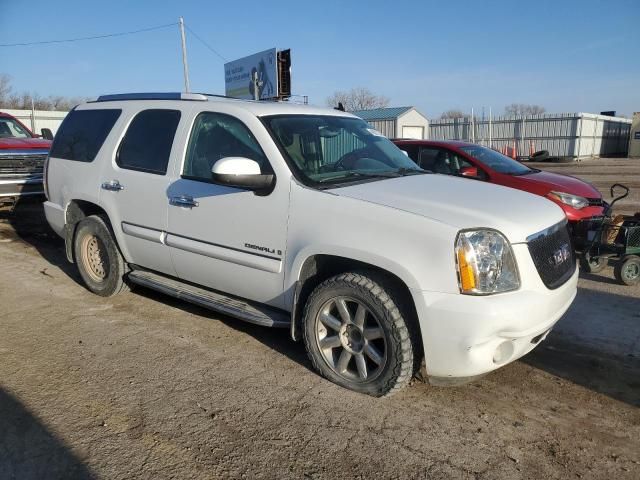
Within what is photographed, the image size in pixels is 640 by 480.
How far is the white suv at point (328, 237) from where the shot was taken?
10.1ft

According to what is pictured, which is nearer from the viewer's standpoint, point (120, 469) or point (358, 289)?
point (120, 469)

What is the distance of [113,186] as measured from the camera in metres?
4.95

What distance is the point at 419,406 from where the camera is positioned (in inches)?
133

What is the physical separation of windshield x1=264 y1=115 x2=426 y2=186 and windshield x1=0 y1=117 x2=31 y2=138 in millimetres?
8970

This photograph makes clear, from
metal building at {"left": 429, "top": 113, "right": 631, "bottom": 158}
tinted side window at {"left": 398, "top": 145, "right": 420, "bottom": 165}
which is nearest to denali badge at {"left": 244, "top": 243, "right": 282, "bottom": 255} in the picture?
tinted side window at {"left": 398, "top": 145, "right": 420, "bottom": 165}

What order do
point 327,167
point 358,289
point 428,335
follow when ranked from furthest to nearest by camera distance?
point 327,167 → point 358,289 → point 428,335

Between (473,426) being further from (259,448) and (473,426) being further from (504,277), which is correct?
(259,448)

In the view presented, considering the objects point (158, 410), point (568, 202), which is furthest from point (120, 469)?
point (568, 202)

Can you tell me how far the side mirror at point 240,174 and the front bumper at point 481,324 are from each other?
1363 mm

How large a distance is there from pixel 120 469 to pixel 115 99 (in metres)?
3.83

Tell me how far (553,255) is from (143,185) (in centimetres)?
336

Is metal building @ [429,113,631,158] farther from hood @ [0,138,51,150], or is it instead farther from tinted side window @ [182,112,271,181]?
tinted side window @ [182,112,271,181]

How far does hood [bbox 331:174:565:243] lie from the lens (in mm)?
3123

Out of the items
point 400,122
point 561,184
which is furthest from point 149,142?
point 400,122
